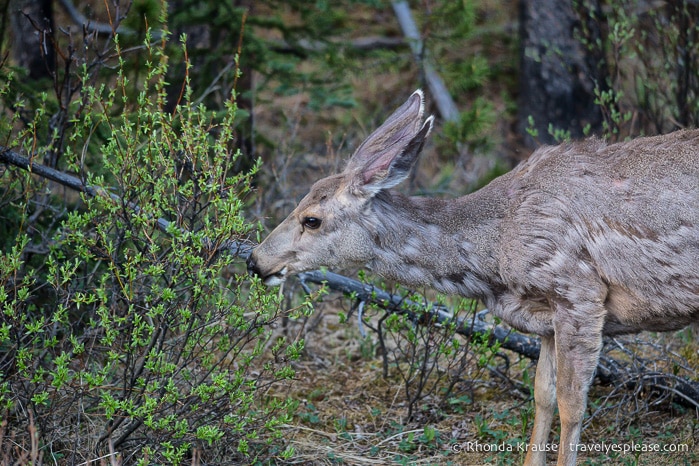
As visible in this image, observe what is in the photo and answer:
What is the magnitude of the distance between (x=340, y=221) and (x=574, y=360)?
1811 millimetres

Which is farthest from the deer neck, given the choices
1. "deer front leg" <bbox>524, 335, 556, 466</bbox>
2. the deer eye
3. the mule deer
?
"deer front leg" <bbox>524, 335, 556, 466</bbox>

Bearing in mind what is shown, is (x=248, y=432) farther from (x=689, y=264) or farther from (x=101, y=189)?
(x=689, y=264)

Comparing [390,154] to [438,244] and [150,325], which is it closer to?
[438,244]

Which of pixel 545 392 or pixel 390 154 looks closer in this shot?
pixel 390 154

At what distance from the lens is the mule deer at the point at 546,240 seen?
5684mm

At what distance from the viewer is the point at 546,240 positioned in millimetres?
5742

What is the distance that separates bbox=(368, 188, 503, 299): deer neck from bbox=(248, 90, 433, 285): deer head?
0.38ft

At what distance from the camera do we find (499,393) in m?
7.57

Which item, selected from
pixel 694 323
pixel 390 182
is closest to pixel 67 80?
pixel 390 182

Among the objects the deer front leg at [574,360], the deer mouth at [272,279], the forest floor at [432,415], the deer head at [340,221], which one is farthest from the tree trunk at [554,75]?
the deer mouth at [272,279]

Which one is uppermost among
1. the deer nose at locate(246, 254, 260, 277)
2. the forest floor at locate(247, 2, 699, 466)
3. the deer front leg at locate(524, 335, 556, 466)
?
the deer nose at locate(246, 254, 260, 277)

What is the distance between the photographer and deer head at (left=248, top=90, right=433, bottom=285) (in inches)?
239

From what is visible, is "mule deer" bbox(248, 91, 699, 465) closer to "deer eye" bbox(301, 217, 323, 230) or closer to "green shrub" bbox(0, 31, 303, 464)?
"deer eye" bbox(301, 217, 323, 230)

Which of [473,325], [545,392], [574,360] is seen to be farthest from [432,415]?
[574,360]
